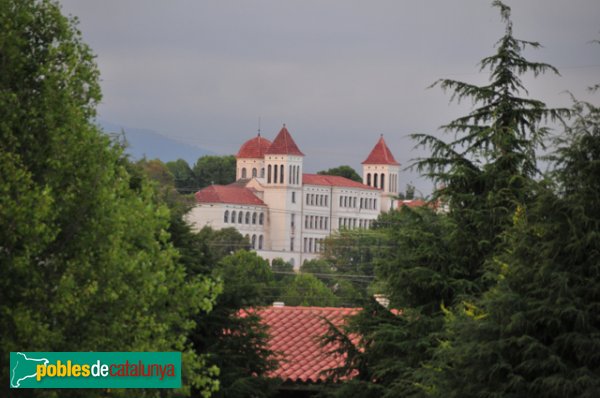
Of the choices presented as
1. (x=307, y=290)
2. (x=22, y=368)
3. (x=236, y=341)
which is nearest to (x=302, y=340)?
(x=236, y=341)

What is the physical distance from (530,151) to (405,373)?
3917 mm

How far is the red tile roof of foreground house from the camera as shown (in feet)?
69.3

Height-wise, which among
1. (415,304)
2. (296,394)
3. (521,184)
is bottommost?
(296,394)

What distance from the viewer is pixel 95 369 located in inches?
436

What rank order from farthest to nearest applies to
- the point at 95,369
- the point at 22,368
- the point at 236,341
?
the point at 236,341, the point at 95,369, the point at 22,368

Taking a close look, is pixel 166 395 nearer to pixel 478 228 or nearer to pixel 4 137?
pixel 4 137

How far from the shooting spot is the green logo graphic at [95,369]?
10.7m

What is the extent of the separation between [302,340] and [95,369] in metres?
12.2

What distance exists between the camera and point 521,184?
1898 cm

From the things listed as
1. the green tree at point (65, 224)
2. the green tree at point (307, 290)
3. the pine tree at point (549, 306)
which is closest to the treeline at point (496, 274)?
the pine tree at point (549, 306)

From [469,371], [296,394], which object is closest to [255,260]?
[296,394]

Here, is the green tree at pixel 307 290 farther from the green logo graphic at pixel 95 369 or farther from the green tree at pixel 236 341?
the green logo graphic at pixel 95 369

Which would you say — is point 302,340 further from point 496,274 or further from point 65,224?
point 65,224

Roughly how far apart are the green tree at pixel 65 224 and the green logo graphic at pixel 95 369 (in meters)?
0.07
